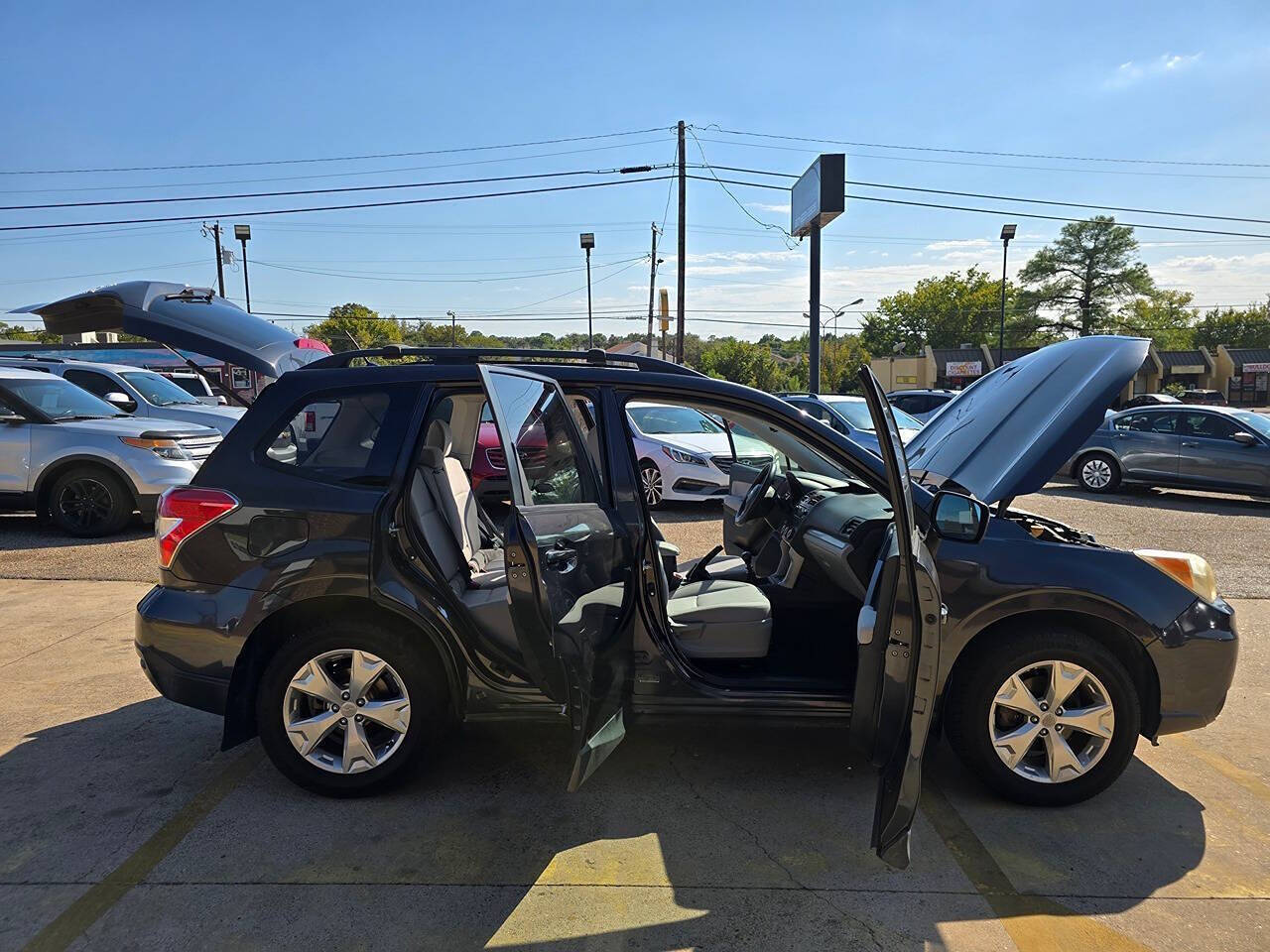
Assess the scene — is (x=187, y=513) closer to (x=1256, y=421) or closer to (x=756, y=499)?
(x=756, y=499)

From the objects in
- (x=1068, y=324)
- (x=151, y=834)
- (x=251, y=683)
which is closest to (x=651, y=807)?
(x=251, y=683)

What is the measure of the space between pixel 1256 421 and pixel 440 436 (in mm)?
12677

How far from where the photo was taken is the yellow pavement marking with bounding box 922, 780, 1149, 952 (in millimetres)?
2479

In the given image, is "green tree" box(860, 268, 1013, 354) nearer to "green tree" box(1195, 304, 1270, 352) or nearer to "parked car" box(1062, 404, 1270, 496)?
"green tree" box(1195, 304, 1270, 352)

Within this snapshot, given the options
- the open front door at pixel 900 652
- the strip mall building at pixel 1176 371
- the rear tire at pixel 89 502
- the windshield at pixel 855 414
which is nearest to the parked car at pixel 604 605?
the open front door at pixel 900 652

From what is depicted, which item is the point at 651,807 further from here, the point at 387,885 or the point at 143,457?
the point at 143,457

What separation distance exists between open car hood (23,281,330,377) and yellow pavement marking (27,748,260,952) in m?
3.05

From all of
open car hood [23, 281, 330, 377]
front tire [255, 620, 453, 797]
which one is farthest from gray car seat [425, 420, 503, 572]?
open car hood [23, 281, 330, 377]

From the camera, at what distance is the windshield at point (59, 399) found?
29.2 ft

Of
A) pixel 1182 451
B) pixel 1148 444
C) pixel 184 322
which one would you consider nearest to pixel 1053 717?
pixel 184 322

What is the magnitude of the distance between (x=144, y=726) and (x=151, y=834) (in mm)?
1131

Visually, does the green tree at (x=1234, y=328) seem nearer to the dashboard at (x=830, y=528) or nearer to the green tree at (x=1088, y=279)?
the green tree at (x=1088, y=279)

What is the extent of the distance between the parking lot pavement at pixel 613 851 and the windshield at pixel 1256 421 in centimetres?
950

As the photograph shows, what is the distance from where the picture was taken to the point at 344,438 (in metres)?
3.34
